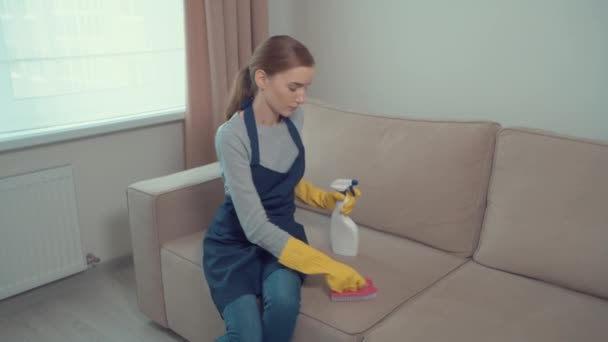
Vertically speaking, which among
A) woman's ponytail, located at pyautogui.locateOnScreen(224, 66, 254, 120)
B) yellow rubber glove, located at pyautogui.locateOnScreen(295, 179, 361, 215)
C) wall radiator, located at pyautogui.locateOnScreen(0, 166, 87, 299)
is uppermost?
woman's ponytail, located at pyautogui.locateOnScreen(224, 66, 254, 120)

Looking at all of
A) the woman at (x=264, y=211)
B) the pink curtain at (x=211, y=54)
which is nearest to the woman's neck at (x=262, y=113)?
the woman at (x=264, y=211)

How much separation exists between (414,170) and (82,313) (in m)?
1.43

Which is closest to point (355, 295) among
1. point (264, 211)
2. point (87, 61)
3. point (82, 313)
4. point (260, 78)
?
point (264, 211)

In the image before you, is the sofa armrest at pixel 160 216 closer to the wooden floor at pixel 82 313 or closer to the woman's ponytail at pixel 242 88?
the wooden floor at pixel 82 313

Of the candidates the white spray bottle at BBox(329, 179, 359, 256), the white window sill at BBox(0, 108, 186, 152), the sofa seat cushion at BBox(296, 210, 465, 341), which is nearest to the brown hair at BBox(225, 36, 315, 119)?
the white spray bottle at BBox(329, 179, 359, 256)

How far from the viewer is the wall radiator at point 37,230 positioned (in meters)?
2.11

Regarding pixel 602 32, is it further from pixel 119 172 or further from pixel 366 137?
pixel 119 172

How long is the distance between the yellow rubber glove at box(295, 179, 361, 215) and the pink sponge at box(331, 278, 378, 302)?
0.30 meters

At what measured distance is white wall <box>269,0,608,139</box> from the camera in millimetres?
2002

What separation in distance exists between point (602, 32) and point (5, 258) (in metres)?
2.43

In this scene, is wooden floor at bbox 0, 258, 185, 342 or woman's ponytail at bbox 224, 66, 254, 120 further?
wooden floor at bbox 0, 258, 185, 342

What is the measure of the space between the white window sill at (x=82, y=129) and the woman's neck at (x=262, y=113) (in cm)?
103

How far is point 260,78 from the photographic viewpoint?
1.54 meters

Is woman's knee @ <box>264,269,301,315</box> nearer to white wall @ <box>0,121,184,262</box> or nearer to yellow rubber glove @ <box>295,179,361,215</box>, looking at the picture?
yellow rubber glove @ <box>295,179,361,215</box>
